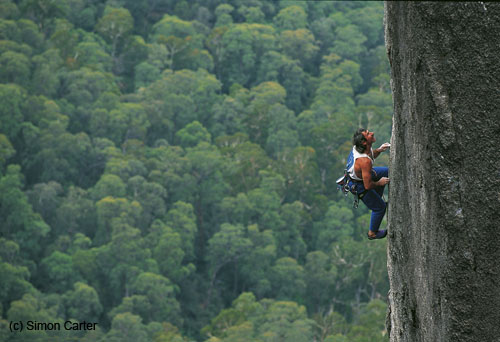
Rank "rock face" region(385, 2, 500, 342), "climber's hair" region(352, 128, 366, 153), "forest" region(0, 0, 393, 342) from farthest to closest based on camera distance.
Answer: "forest" region(0, 0, 393, 342) < "climber's hair" region(352, 128, 366, 153) < "rock face" region(385, 2, 500, 342)

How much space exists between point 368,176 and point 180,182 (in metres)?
42.2

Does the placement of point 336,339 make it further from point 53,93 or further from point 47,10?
point 47,10

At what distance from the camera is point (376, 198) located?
5.63m

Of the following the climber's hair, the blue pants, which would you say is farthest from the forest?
the climber's hair

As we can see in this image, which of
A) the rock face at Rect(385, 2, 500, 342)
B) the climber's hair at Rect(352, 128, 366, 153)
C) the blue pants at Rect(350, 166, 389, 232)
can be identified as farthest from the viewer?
the blue pants at Rect(350, 166, 389, 232)

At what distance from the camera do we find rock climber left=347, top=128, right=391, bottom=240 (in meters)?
5.42

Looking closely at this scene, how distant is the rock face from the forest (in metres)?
26.5

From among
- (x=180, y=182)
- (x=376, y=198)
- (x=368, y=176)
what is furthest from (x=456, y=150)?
(x=180, y=182)

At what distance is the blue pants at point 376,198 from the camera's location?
18.3ft

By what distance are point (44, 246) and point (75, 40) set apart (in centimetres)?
2239

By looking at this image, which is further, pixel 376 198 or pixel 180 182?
pixel 180 182

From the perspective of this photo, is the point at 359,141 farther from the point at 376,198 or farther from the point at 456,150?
the point at 456,150

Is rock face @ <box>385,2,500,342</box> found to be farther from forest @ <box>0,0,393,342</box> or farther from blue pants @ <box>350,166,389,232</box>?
forest @ <box>0,0,393,342</box>

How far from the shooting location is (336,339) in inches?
1176
